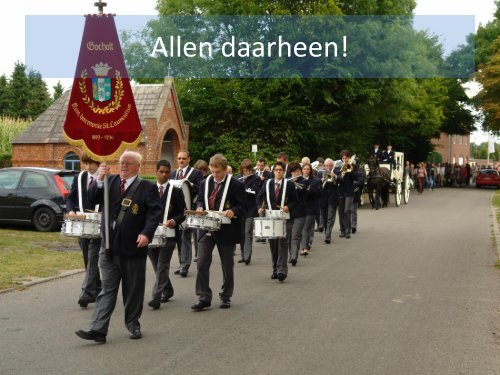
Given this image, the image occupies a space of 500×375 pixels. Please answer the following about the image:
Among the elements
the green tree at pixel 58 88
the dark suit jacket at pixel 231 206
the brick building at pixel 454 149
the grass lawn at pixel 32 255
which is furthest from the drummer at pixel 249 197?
the green tree at pixel 58 88

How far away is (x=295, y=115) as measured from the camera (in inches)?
1512

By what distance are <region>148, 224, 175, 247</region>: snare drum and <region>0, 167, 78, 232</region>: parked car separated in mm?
9154

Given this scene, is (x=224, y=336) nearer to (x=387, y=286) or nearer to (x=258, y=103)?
(x=387, y=286)

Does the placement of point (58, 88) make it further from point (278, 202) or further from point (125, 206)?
point (125, 206)

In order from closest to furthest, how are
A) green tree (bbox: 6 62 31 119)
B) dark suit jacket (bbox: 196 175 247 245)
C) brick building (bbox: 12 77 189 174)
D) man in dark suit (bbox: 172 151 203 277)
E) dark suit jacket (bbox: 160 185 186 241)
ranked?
dark suit jacket (bbox: 196 175 247 245) < dark suit jacket (bbox: 160 185 186 241) < man in dark suit (bbox: 172 151 203 277) < brick building (bbox: 12 77 189 174) < green tree (bbox: 6 62 31 119)

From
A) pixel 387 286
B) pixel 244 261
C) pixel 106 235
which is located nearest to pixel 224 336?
pixel 106 235

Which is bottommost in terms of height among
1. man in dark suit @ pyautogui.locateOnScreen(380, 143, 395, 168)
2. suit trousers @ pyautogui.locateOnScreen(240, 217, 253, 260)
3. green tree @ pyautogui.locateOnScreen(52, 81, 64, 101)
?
suit trousers @ pyautogui.locateOnScreen(240, 217, 253, 260)

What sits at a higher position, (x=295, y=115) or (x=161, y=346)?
(x=295, y=115)

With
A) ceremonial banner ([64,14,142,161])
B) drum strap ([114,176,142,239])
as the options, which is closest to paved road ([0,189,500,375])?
drum strap ([114,176,142,239])

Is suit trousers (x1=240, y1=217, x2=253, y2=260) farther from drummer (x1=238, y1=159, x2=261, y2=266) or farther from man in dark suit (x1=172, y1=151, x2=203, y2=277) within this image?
man in dark suit (x1=172, y1=151, x2=203, y2=277)

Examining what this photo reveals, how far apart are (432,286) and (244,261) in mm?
3916

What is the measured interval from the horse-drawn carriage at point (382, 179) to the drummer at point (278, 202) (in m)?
17.9

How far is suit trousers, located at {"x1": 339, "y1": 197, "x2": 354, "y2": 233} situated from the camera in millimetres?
18734

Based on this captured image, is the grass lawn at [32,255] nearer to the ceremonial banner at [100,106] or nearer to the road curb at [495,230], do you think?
the ceremonial banner at [100,106]
